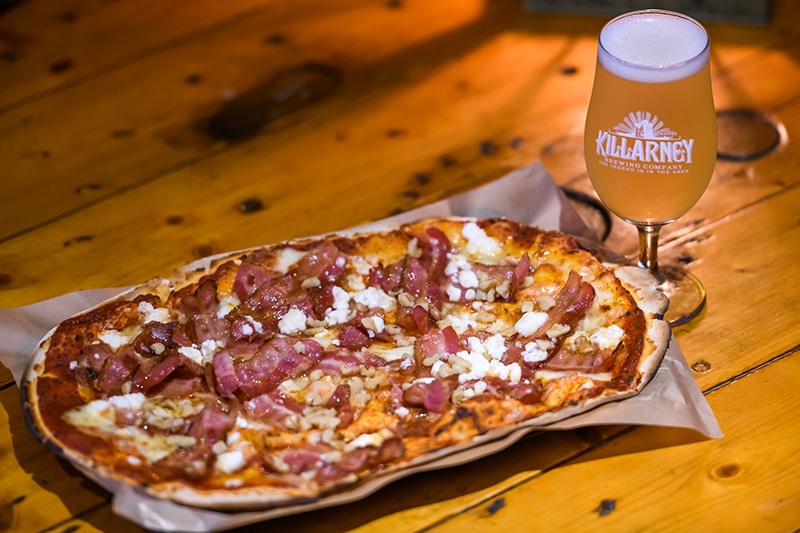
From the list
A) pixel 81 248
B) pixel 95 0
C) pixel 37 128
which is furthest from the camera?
pixel 95 0

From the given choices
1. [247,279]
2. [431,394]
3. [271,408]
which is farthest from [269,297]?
[431,394]

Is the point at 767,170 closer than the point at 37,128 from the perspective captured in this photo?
Yes

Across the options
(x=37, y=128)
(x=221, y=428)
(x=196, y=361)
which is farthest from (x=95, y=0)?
(x=221, y=428)

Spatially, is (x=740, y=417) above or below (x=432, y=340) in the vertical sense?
below

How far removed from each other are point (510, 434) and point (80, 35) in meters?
2.22

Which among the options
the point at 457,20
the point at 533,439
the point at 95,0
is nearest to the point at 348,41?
the point at 457,20

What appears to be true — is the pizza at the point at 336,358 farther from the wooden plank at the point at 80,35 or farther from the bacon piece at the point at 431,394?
the wooden plank at the point at 80,35

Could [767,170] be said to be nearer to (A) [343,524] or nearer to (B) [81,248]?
(A) [343,524]

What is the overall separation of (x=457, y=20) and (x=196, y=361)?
1759mm

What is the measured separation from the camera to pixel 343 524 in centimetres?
161

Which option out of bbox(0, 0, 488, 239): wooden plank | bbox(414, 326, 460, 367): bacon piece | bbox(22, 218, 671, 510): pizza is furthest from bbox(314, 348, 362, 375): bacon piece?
bbox(0, 0, 488, 239): wooden plank

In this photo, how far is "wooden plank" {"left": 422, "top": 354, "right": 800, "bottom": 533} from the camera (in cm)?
158

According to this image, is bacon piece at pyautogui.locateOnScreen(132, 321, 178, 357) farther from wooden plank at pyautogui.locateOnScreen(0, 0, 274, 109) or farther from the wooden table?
wooden plank at pyautogui.locateOnScreen(0, 0, 274, 109)

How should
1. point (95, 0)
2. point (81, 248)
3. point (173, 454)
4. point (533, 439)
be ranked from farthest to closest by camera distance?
1. point (95, 0)
2. point (81, 248)
3. point (533, 439)
4. point (173, 454)
